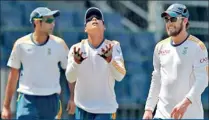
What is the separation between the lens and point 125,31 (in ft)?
49.5

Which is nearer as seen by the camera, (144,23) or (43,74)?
(43,74)

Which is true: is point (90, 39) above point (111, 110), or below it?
above

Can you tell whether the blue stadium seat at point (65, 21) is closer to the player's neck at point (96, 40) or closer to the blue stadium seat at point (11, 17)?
the blue stadium seat at point (11, 17)

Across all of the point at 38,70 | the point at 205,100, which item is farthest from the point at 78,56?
the point at 205,100

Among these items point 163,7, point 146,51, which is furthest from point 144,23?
point 146,51

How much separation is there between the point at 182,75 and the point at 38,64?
6.19ft

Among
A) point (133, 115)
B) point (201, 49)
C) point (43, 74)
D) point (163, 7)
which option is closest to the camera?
point (201, 49)

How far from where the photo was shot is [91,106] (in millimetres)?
7254

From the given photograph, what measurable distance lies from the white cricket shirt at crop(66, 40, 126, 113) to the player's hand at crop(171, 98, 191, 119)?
75cm

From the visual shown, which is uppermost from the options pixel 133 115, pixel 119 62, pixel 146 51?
pixel 119 62

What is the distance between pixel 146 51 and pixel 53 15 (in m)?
6.83

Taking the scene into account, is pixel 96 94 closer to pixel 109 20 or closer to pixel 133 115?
pixel 133 115

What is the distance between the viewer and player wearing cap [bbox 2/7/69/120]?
8.01 metres

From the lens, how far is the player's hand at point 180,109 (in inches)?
257
